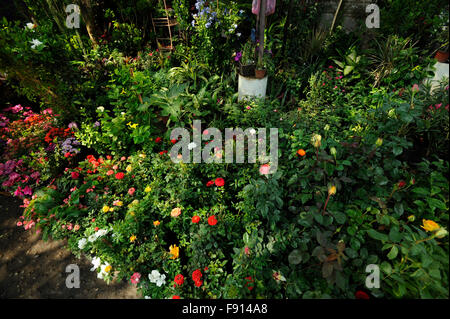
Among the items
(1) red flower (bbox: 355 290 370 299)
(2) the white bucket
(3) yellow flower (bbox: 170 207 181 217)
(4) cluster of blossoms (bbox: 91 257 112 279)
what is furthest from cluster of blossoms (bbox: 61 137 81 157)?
(1) red flower (bbox: 355 290 370 299)

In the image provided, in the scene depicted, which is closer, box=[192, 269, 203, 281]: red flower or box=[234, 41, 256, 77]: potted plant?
box=[192, 269, 203, 281]: red flower

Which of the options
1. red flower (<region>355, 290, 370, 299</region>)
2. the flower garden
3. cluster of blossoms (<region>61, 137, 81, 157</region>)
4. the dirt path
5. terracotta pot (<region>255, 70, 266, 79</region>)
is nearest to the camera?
red flower (<region>355, 290, 370, 299</region>)

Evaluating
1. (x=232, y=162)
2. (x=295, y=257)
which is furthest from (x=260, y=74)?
(x=295, y=257)

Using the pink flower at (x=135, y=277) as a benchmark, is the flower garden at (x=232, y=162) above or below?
above

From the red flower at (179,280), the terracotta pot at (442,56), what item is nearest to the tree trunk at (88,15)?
the red flower at (179,280)

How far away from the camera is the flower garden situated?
156 cm

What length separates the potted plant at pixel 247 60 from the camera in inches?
122

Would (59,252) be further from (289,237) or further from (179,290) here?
(289,237)

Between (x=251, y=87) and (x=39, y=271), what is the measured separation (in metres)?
3.01

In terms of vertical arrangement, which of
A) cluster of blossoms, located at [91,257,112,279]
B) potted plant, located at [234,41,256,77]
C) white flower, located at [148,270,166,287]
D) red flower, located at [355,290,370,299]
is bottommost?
cluster of blossoms, located at [91,257,112,279]

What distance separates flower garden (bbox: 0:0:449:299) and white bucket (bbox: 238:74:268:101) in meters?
0.17

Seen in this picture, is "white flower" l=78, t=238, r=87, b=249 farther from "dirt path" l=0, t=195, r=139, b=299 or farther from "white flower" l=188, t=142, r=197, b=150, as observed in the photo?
"white flower" l=188, t=142, r=197, b=150

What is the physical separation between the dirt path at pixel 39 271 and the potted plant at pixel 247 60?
8.92ft

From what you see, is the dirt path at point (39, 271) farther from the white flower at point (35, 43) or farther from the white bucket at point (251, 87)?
the white bucket at point (251, 87)
